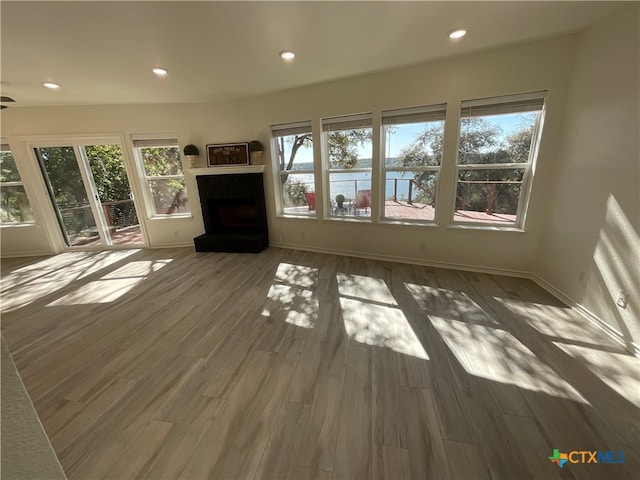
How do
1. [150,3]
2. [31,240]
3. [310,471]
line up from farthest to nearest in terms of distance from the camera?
[31,240] → [150,3] → [310,471]

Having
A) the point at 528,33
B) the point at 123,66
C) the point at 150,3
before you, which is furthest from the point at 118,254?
the point at 528,33

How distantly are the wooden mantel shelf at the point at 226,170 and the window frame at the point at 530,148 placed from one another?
2.90 m

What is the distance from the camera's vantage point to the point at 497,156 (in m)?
2.91

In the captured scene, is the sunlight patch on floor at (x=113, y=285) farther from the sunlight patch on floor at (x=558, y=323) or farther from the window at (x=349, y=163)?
the sunlight patch on floor at (x=558, y=323)

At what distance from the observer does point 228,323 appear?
2.34 metres

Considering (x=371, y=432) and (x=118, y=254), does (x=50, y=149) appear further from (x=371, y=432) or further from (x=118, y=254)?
(x=371, y=432)

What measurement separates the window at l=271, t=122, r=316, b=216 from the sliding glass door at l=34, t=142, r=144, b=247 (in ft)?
9.43

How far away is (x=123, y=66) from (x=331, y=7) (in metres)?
2.34

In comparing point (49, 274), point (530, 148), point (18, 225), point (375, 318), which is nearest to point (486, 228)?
point (530, 148)

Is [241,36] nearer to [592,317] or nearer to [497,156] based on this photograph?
Answer: [497,156]

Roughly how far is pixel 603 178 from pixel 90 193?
276 inches

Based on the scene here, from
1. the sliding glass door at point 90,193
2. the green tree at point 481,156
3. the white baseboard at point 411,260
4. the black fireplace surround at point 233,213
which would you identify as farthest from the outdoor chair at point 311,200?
the sliding glass door at point 90,193

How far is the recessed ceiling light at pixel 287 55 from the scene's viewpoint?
2.43 metres

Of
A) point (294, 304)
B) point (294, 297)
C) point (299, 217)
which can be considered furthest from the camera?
point (299, 217)
